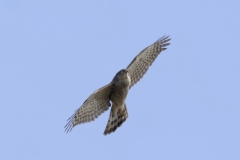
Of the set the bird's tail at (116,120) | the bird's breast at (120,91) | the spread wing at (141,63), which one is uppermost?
the spread wing at (141,63)

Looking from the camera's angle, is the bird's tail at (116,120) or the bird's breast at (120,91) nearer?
the bird's breast at (120,91)

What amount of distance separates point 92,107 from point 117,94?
0.77 m

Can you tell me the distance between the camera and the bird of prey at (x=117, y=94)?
811 inches

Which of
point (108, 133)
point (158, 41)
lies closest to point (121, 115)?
point (108, 133)

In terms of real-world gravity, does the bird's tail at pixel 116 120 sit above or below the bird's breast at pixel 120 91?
below

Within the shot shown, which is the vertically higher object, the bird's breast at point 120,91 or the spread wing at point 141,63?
the spread wing at point 141,63

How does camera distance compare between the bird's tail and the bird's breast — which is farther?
the bird's tail

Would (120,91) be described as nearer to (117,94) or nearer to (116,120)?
(117,94)

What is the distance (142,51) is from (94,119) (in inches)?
90.1

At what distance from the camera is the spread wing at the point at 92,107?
20.5 meters

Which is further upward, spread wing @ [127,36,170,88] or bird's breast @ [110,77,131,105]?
spread wing @ [127,36,170,88]

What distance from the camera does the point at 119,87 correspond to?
20641mm

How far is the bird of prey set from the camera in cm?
2059

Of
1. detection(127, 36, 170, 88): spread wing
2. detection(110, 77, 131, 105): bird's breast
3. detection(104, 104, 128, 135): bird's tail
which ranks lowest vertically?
detection(104, 104, 128, 135): bird's tail
